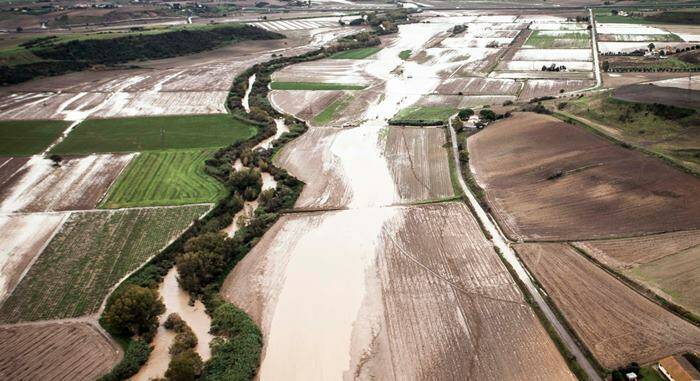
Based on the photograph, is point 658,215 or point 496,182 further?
point 496,182

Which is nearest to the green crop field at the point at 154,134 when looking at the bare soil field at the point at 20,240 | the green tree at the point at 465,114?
the bare soil field at the point at 20,240

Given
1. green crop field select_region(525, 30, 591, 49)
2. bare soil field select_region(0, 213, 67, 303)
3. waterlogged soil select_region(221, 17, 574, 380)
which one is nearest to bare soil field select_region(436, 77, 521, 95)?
waterlogged soil select_region(221, 17, 574, 380)

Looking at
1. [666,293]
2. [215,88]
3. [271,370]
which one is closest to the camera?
[271,370]

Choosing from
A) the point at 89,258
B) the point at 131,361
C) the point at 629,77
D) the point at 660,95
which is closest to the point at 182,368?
the point at 131,361

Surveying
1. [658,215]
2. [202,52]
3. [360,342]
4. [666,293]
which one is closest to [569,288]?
[666,293]

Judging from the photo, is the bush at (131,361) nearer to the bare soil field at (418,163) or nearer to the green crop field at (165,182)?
the green crop field at (165,182)

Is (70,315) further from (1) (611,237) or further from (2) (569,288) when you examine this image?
(1) (611,237)

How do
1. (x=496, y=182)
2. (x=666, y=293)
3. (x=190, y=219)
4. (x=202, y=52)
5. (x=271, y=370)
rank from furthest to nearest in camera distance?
(x=202, y=52)
(x=496, y=182)
(x=190, y=219)
(x=666, y=293)
(x=271, y=370)
